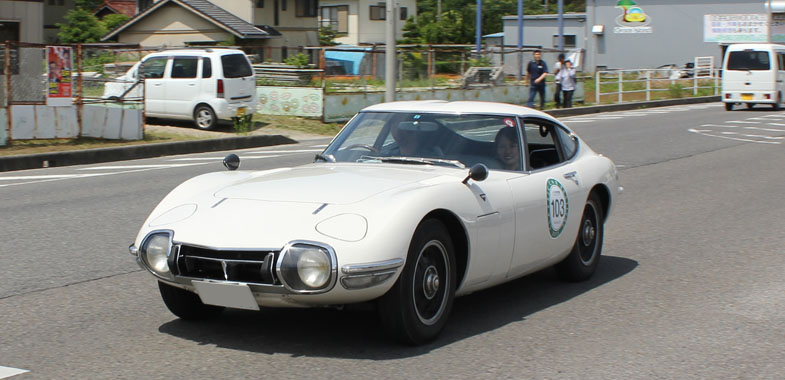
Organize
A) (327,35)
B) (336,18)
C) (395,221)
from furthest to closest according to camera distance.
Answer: (336,18), (327,35), (395,221)

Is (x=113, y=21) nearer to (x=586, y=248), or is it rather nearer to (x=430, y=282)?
(x=586, y=248)

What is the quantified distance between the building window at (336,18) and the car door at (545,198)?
2565 inches

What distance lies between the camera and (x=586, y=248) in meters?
6.98

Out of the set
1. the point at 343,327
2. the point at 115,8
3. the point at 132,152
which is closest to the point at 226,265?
the point at 343,327

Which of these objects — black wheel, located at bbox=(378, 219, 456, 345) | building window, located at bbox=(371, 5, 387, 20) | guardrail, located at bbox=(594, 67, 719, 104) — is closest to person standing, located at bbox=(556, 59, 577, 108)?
guardrail, located at bbox=(594, 67, 719, 104)

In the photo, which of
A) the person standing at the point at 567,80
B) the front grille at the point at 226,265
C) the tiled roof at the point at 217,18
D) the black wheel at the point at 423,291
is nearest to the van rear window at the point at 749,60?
the person standing at the point at 567,80

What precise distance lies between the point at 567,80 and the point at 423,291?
83.9 ft

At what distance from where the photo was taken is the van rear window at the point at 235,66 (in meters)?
21.5

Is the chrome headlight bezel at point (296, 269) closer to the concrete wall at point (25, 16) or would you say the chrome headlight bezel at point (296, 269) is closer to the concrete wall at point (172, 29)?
the concrete wall at point (25, 16)

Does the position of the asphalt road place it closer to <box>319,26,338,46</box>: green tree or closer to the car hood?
the car hood

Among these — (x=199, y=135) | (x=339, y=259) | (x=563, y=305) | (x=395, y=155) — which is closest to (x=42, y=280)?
(x=395, y=155)

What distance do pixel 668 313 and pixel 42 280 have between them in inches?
166

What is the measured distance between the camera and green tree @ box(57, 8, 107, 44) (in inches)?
2181

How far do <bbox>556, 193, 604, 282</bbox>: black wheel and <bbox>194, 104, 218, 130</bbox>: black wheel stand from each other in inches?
605
